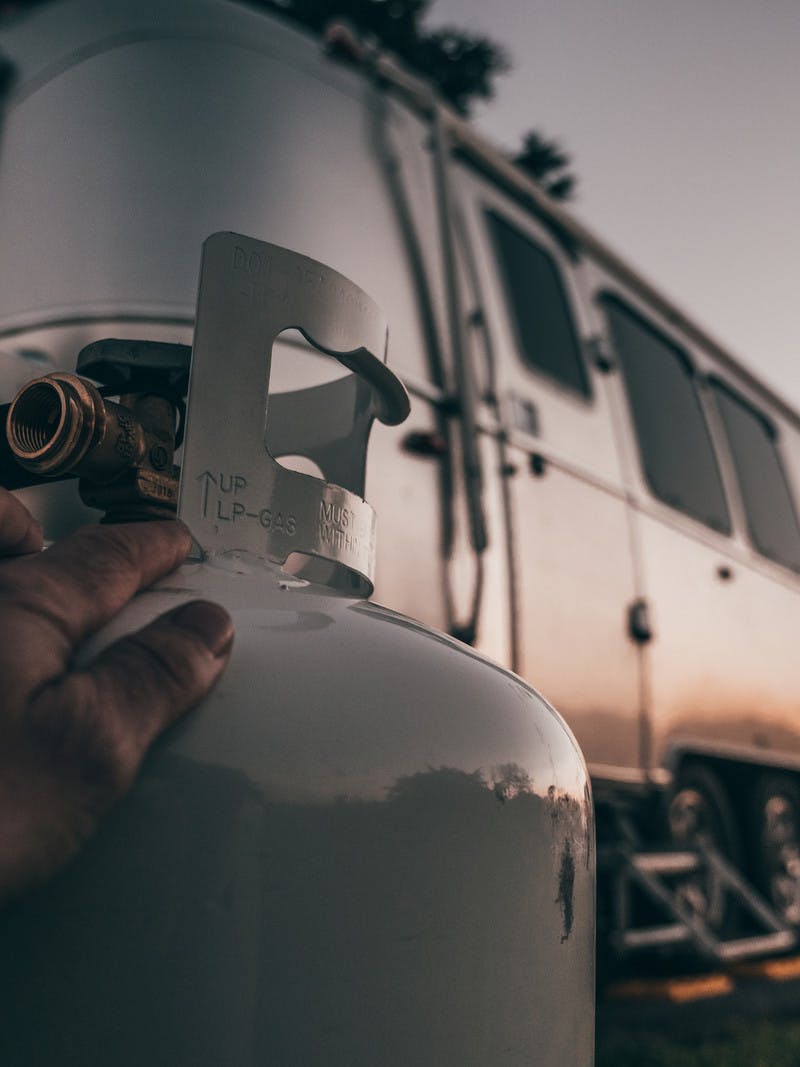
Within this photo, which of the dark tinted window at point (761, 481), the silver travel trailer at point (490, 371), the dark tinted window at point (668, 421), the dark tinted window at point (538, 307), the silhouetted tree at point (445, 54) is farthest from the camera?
the silhouetted tree at point (445, 54)

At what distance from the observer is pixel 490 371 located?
2256 millimetres

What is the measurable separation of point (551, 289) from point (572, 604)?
106 centimetres

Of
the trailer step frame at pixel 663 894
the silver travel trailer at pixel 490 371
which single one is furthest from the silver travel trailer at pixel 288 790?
the trailer step frame at pixel 663 894

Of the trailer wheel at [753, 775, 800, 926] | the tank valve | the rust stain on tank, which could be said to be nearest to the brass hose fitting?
the tank valve

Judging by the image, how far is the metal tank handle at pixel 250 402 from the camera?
0.73m

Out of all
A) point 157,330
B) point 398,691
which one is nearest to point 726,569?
point 157,330

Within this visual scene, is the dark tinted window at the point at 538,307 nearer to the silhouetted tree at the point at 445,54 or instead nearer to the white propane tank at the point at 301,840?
the white propane tank at the point at 301,840

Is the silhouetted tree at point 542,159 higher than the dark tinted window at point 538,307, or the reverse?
the silhouetted tree at point 542,159

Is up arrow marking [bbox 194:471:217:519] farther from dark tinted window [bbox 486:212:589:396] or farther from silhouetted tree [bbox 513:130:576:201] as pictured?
silhouetted tree [bbox 513:130:576:201]

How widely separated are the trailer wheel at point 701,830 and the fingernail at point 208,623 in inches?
108

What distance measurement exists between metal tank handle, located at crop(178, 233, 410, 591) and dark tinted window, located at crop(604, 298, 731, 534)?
96.9 inches

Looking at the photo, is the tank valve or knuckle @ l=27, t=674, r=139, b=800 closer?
knuckle @ l=27, t=674, r=139, b=800

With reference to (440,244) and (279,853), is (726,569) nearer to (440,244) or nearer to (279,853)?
(440,244)

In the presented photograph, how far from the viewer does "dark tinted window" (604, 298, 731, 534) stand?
329 centimetres
